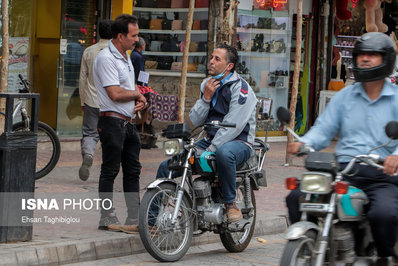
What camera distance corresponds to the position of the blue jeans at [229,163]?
23.2 ft

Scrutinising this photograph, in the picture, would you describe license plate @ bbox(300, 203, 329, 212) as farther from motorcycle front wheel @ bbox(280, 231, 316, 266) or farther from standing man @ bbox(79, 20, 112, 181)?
standing man @ bbox(79, 20, 112, 181)

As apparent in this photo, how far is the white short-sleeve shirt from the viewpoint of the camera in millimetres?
7465

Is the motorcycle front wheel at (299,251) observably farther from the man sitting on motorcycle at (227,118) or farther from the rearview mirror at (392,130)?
the man sitting on motorcycle at (227,118)

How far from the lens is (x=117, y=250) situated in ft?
23.4

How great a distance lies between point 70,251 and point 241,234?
5.75ft

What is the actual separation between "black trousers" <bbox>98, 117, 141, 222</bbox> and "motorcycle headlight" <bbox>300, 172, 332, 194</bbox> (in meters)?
2.93

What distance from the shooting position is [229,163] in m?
7.07

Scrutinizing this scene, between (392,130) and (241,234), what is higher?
(392,130)

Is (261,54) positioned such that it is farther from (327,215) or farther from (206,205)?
(327,215)

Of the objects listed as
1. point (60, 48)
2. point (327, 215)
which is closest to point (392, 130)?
point (327, 215)

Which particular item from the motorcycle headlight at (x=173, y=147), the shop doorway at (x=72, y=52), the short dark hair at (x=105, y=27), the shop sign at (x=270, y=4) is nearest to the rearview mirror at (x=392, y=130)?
the motorcycle headlight at (x=173, y=147)

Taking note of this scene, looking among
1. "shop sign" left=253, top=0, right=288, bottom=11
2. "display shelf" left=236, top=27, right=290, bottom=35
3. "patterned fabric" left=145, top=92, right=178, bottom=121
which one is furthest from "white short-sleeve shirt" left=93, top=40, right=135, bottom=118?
"shop sign" left=253, top=0, right=288, bottom=11

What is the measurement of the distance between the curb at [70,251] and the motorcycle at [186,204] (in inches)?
19.2

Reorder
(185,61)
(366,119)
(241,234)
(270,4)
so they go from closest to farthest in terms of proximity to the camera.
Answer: (366,119) → (241,234) → (185,61) → (270,4)
